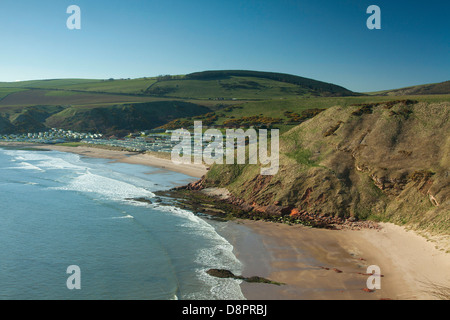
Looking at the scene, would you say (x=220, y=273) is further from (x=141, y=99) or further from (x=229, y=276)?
(x=141, y=99)

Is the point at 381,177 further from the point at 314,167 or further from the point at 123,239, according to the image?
the point at 123,239

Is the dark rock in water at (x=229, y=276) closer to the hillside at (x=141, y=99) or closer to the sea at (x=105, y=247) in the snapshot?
the sea at (x=105, y=247)

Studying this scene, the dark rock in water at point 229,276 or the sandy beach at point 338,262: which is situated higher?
the sandy beach at point 338,262

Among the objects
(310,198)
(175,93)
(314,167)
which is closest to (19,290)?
(310,198)

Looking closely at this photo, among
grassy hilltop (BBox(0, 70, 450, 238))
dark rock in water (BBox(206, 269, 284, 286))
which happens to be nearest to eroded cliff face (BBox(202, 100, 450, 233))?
grassy hilltop (BBox(0, 70, 450, 238))

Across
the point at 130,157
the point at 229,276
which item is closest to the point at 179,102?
the point at 130,157

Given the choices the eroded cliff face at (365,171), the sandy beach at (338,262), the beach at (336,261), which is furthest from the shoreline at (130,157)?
the sandy beach at (338,262)
